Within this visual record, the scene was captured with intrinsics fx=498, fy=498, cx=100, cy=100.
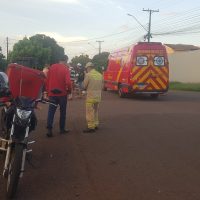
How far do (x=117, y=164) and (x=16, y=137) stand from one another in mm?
2239

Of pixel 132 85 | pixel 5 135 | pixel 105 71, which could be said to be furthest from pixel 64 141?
pixel 105 71

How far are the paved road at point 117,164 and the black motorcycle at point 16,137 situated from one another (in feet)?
0.94

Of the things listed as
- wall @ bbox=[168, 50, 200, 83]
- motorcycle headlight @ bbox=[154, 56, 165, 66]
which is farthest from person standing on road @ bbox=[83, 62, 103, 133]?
wall @ bbox=[168, 50, 200, 83]

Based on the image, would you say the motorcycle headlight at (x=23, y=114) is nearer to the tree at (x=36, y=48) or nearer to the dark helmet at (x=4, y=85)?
the dark helmet at (x=4, y=85)

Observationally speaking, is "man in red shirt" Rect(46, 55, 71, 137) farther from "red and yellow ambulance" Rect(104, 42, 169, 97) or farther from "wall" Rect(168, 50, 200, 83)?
"wall" Rect(168, 50, 200, 83)

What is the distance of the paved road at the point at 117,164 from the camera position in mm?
6398

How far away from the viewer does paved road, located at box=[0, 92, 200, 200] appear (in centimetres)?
640

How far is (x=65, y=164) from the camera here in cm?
807

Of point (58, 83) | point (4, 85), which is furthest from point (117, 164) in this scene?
point (58, 83)

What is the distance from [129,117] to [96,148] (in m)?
5.74

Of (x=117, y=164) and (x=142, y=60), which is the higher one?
(x=142, y=60)

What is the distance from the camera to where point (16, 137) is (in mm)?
6387

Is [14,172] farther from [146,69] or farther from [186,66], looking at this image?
[186,66]

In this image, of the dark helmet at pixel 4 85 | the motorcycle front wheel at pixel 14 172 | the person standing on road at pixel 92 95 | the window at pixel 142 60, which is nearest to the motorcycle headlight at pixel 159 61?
the window at pixel 142 60
